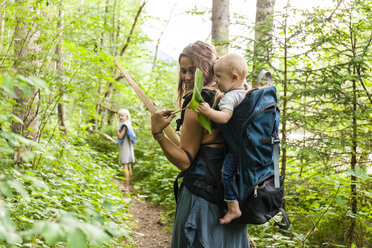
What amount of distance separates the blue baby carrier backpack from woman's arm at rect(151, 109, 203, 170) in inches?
8.4

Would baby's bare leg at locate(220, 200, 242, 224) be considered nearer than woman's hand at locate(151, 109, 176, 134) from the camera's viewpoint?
Yes

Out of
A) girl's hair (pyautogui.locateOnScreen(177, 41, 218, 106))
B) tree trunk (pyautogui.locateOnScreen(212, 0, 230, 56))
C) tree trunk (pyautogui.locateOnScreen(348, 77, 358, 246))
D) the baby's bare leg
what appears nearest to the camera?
Result: the baby's bare leg

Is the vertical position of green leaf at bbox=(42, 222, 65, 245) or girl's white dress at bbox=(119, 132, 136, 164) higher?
green leaf at bbox=(42, 222, 65, 245)

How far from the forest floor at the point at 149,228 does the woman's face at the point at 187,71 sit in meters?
3.00

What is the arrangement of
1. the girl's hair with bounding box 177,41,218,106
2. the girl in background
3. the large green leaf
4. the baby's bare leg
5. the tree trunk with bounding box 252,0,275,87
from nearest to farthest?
1. the large green leaf
2. the baby's bare leg
3. the girl's hair with bounding box 177,41,218,106
4. the tree trunk with bounding box 252,0,275,87
5. the girl in background

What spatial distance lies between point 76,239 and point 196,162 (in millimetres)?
1382

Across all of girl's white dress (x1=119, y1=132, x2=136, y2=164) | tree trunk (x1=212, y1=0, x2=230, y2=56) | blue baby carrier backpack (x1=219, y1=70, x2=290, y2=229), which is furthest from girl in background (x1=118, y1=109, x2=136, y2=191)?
blue baby carrier backpack (x1=219, y1=70, x2=290, y2=229)

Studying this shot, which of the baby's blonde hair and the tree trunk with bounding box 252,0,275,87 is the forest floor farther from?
the baby's blonde hair

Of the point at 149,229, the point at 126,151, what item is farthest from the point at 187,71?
the point at 126,151

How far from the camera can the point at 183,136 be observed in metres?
2.33

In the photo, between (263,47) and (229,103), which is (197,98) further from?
(263,47)

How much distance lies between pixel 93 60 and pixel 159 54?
12.5 metres

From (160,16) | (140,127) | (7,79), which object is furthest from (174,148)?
(160,16)

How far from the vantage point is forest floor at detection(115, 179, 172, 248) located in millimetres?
5562
